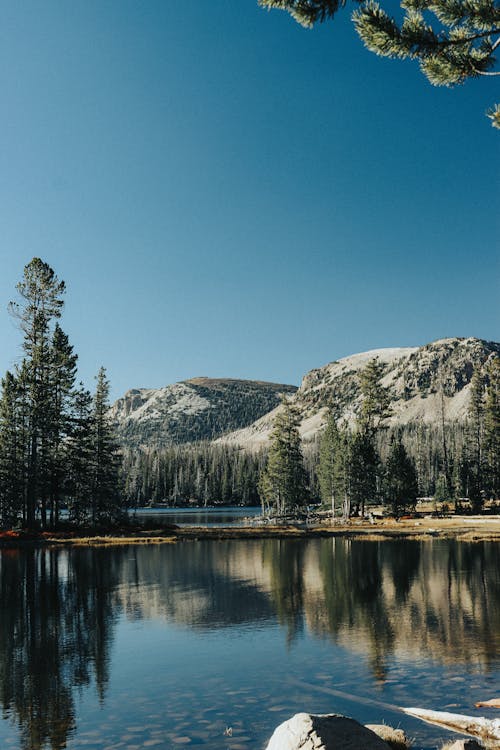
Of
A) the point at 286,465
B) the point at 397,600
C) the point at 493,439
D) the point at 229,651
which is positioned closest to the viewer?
the point at 229,651

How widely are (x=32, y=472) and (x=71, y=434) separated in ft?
22.8

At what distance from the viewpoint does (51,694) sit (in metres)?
11.8

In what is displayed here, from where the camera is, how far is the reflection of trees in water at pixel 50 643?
35.3 ft

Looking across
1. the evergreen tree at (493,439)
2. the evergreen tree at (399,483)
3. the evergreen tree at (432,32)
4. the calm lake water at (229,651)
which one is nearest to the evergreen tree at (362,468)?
the evergreen tree at (399,483)

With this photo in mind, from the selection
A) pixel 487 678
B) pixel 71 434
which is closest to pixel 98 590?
pixel 487 678

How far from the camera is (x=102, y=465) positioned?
56.8m

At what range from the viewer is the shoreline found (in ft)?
146

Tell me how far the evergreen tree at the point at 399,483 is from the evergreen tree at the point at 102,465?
→ 30595mm

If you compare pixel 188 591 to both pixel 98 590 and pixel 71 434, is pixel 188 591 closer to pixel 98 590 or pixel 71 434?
pixel 98 590

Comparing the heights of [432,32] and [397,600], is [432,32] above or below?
above

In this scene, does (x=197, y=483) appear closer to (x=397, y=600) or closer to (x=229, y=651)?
(x=397, y=600)

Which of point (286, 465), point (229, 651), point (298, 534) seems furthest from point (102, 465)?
point (229, 651)

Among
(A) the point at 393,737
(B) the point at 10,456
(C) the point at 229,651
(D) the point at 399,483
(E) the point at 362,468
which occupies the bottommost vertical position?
(C) the point at 229,651

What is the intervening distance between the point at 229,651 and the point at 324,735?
807 cm
